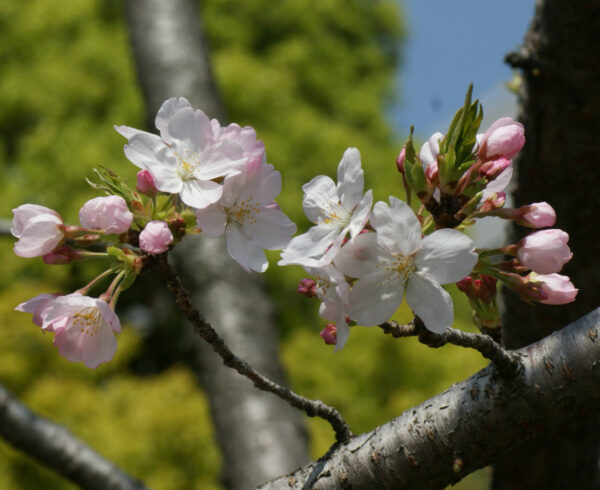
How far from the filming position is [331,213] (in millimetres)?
839

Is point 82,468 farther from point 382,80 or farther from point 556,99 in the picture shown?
point 382,80

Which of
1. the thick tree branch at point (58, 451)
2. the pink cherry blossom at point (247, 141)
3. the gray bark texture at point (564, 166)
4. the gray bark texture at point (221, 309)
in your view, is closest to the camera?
the pink cherry blossom at point (247, 141)

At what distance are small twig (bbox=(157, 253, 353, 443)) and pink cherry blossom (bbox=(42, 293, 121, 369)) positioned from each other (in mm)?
88

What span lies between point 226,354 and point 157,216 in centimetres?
20

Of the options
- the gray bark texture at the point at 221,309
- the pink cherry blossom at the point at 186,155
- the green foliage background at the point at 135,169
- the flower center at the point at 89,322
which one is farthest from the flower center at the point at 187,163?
the green foliage background at the point at 135,169

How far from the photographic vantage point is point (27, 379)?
6590 mm

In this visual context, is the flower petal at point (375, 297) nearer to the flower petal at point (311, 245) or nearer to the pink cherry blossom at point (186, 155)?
the flower petal at point (311, 245)

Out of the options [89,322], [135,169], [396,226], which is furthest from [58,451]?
[135,169]

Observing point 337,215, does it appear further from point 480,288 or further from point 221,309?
point 221,309

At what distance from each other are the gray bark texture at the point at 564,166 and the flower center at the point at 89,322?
1.01m

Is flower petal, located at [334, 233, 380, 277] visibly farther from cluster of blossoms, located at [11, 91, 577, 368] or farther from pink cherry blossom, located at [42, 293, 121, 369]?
pink cherry blossom, located at [42, 293, 121, 369]

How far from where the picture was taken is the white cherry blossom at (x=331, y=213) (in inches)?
29.3

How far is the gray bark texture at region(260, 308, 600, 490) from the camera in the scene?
0.81 m

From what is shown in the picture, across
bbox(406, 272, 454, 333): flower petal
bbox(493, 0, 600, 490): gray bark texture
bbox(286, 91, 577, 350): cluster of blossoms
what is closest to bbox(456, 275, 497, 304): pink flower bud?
bbox(286, 91, 577, 350): cluster of blossoms
